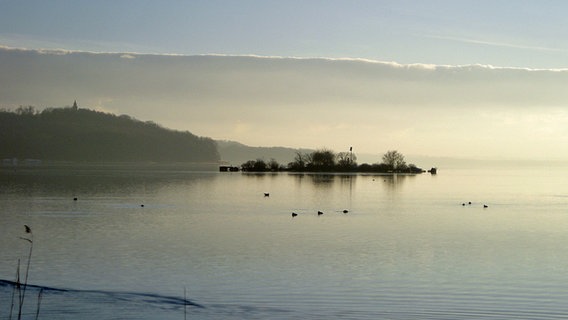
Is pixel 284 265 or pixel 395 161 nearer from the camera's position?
pixel 284 265

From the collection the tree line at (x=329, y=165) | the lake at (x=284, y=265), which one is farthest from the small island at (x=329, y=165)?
the lake at (x=284, y=265)

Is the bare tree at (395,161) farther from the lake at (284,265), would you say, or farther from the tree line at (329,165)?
the lake at (284,265)

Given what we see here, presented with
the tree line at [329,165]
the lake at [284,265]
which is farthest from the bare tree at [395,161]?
the lake at [284,265]

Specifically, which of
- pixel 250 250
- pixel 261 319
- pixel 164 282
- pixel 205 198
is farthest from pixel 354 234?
pixel 205 198

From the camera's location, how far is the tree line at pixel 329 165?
184625 millimetres

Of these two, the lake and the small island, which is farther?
the small island

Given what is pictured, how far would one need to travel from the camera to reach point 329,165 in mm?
186000

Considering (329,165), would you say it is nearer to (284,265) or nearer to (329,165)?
(329,165)

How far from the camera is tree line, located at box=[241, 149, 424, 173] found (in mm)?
184625

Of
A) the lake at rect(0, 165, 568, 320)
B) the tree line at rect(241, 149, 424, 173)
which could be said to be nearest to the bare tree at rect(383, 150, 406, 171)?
the tree line at rect(241, 149, 424, 173)

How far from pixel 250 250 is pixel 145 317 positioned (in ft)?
40.1

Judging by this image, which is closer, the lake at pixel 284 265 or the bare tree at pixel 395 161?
the lake at pixel 284 265

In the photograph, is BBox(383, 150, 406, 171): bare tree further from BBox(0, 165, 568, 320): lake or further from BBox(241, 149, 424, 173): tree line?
BBox(0, 165, 568, 320): lake

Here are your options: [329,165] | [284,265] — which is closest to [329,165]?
[329,165]
